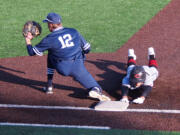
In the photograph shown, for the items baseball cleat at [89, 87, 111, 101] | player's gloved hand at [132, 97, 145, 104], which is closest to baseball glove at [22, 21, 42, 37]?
baseball cleat at [89, 87, 111, 101]

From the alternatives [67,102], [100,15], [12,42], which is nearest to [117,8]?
[100,15]

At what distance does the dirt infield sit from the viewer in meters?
6.51

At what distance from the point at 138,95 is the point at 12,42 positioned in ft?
16.3

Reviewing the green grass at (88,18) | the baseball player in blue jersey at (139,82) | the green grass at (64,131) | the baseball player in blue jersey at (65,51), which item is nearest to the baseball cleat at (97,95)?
the baseball player in blue jersey at (65,51)

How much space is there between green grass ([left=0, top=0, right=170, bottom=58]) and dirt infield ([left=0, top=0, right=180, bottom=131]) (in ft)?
2.00

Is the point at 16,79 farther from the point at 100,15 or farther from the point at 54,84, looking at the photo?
the point at 100,15

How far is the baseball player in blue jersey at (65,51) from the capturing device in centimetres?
718

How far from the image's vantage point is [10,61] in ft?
32.3

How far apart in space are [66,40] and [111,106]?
143cm

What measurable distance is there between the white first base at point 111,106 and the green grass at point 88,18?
11.3 feet


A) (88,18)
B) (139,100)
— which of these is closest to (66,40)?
(139,100)

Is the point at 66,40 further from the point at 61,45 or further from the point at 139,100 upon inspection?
the point at 139,100

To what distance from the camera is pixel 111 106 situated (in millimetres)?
6910

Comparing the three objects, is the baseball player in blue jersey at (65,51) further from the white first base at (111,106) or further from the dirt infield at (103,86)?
the dirt infield at (103,86)
